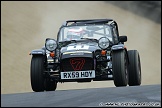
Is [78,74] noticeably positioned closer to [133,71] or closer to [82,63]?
[82,63]

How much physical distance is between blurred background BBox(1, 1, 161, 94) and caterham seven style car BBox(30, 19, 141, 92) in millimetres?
7120

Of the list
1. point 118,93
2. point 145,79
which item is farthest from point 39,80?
point 145,79

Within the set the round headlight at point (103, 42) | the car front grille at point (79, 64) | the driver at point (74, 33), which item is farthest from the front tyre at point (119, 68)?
the driver at point (74, 33)

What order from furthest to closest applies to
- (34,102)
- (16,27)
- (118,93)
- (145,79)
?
(16,27) < (145,79) < (118,93) < (34,102)

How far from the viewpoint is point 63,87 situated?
1828cm

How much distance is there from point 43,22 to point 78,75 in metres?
16.0

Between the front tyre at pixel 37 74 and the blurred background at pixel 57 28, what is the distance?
24.4 feet

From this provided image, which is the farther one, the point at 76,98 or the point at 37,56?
the point at 37,56

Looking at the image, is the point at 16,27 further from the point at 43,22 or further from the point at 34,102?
the point at 34,102

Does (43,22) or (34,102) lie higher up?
(43,22)

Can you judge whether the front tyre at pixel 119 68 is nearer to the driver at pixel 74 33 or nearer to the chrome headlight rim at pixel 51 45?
→ the chrome headlight rim at pixel 51 45

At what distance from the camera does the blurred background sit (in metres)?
18.6

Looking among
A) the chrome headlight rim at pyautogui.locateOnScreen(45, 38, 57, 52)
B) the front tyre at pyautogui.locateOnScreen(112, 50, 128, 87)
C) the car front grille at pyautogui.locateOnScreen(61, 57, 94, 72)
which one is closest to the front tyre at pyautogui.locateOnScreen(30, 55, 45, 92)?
the chrome headlight rim at pyautogui.locateOnScreen(45, 38, 57, 52)

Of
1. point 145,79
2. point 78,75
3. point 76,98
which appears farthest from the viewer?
point 145,79
